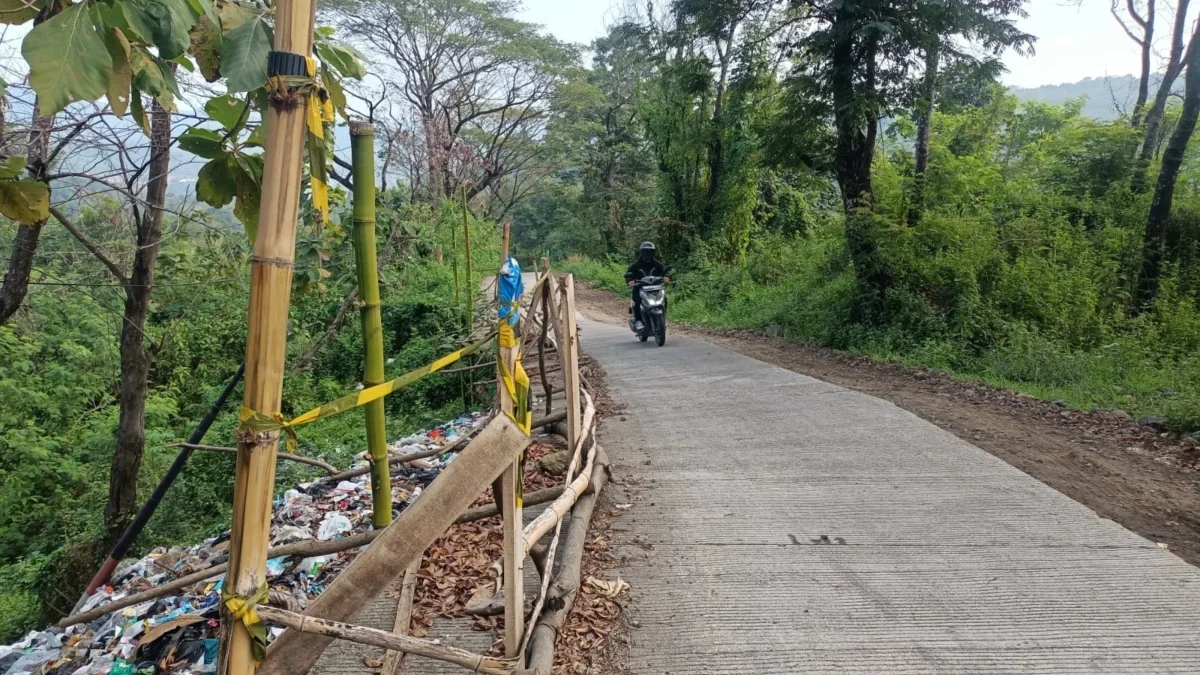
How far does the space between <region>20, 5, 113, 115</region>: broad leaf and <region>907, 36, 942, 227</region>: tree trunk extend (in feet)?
36.7

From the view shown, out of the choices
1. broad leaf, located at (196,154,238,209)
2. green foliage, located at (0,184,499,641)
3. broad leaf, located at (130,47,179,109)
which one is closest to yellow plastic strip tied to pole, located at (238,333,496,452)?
broad leaf, located at (196,154,238,209)

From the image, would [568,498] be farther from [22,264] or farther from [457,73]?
[457,73]

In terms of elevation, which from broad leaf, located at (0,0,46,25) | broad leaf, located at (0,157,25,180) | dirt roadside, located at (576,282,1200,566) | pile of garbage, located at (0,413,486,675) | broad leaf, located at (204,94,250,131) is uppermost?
broad leaf, located at (0,0,46,25)

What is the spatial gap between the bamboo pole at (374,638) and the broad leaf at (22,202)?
→ 1.04 m

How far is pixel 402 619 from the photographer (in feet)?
9.62

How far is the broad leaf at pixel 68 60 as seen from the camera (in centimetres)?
102

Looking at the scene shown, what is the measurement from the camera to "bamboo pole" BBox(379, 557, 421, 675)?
2.72 meters

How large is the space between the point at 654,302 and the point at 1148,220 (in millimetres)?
6962

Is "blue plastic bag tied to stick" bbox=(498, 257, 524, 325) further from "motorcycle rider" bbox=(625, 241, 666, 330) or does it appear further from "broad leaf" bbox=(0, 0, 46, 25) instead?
"motorcycle rider" bbox=(625, 241, 666, 330)

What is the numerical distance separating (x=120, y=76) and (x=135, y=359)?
4859 millimetres

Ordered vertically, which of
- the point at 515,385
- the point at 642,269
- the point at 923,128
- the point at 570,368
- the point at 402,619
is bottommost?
the point at 402,619

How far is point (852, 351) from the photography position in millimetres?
10734

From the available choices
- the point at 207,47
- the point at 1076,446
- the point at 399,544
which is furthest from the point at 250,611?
the point at 1076,446

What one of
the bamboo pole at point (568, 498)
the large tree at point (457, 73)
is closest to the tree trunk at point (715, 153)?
the large tree at point (457, 73)
